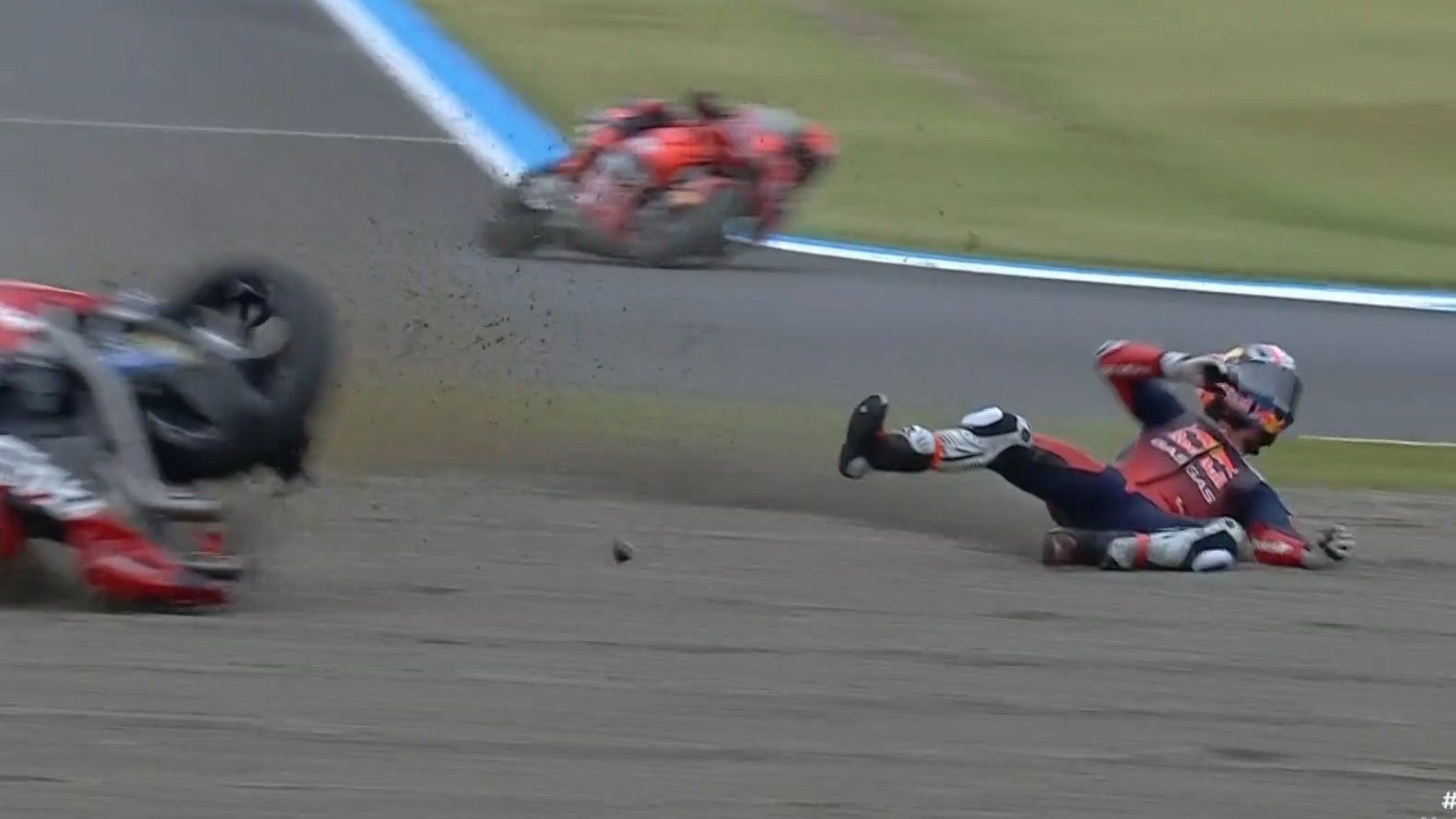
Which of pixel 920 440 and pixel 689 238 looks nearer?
pixel 920 440

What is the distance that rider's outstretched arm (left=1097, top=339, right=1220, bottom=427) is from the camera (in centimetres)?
728

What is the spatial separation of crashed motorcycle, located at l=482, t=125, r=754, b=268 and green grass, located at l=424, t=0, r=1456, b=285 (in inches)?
83.8

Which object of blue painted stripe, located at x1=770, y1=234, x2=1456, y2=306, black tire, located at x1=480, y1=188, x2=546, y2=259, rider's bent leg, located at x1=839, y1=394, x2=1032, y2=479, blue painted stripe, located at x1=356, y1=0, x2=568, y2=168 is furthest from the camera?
blue painted stripe, located at x1=356, y1=0, x2=568, y2=168

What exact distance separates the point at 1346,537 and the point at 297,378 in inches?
146

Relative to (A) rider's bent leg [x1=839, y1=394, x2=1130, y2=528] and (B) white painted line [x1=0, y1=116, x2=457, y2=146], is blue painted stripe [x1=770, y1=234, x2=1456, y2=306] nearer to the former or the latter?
(B) white painted line [x1=0, y1=116, x2=457, y2=146]

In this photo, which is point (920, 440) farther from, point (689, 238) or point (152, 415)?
point (689, 238)

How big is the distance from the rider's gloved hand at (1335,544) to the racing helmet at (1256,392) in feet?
1.43

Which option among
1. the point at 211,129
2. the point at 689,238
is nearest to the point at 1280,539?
the point at 689,238

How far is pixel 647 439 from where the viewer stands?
8.89 metres

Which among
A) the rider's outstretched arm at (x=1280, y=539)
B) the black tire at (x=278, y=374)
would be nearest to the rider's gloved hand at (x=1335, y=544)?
the rider's outstretched arm at (x=1280, y=539)

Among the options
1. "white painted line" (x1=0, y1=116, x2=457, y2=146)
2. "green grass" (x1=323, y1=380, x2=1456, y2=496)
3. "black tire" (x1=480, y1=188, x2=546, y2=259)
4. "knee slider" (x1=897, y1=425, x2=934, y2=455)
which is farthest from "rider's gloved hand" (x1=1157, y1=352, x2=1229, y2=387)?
"white painted line" (x1=0, y1=116, x2=457, y2=146)

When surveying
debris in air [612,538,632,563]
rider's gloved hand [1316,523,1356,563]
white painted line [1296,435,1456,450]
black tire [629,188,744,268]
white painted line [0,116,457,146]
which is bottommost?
rider's gloved hand [1316,523,1356,563]

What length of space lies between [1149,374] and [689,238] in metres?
5.62

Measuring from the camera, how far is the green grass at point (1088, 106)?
50.9ft
